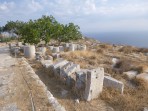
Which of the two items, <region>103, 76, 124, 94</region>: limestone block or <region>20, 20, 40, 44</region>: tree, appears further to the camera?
<region>20, 20, 40, 44</region>: tree

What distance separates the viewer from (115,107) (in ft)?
27.9

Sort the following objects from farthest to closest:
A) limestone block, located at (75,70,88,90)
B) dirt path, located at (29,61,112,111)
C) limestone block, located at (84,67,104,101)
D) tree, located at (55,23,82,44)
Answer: tree, located at (55,23,82,44), limestone block, located at (75,70,88,90), limestone block, located at (84,67,104,101), dirt path, located at (29,61,112,111)

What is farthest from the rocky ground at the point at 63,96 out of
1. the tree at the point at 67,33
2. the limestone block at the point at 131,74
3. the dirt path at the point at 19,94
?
the tree at the point at 67,33

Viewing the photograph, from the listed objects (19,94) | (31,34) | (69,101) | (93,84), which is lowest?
(69,101)

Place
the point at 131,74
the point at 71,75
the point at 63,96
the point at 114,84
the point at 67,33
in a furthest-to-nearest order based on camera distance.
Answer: the point at 67,33 < the point at 131,74 < the point at 71,75 < the point at 114,84 < the point at 63,96

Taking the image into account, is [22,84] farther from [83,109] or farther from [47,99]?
[83,109]

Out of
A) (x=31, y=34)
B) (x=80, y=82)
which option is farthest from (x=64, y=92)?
(x=31, y=34)

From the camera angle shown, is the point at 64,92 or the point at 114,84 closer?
the point at 64,92

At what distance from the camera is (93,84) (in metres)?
9.15

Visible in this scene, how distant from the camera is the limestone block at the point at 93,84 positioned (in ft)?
29.6

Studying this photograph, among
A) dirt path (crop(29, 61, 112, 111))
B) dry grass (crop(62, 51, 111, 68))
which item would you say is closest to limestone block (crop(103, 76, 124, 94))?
dirt path (crop(29, 61, 112, 111))

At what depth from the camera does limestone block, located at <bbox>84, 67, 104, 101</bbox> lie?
9031 mm

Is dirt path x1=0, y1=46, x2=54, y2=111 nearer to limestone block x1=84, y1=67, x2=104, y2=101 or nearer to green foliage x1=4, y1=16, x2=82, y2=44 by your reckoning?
limestone block x1=84, y1=67, x2=104, y2=101

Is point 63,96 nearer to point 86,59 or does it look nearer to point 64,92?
point 64,92
